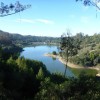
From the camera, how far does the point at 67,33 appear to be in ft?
140

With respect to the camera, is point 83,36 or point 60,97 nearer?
point 60,97

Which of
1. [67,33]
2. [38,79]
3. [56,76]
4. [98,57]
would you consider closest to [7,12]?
[38,79]

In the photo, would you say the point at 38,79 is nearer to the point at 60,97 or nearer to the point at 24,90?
the point at 24,90

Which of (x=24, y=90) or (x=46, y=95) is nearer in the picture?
(x=46, y=95)

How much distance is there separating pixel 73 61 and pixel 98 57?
9434 millimetres

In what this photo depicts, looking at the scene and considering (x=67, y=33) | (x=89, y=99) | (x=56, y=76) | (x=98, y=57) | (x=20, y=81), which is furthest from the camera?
(x=98, y=57)

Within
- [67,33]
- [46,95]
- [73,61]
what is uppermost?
[67,33]

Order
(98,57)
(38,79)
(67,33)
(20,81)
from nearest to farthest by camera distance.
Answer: (20,81) < (38,79) < (67,33) < (98,57)

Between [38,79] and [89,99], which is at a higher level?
[89,99]

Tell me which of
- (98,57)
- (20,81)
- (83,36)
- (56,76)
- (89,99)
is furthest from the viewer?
(83,36)

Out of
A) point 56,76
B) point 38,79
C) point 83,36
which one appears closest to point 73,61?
point 56,76

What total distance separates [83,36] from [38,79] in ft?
481

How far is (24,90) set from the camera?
33062mm

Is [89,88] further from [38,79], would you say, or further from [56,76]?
[56,76]
